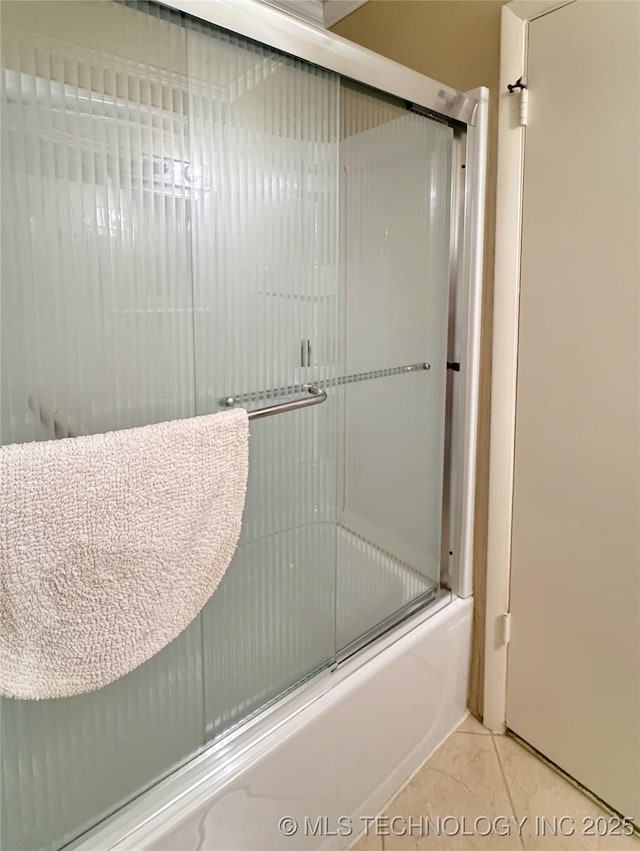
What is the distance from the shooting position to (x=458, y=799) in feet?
4.51

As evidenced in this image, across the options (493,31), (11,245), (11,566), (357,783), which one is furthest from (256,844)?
(493,31)

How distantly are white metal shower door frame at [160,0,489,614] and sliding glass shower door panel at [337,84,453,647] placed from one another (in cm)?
3

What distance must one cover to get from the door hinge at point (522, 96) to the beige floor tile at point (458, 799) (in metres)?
1.66

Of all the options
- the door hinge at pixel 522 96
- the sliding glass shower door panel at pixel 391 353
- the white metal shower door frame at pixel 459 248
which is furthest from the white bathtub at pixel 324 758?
the door hinge at pixel 522 96

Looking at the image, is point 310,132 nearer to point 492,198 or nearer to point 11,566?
point 492,198

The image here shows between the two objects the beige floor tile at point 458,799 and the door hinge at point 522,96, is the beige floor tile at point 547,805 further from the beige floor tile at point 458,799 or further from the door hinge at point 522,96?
the door hinge at point 522,96

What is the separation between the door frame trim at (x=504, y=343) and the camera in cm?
129

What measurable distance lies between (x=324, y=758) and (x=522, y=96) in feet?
5.23

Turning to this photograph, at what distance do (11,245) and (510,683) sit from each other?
1.58 metres

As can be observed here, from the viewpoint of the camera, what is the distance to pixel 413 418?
149cm

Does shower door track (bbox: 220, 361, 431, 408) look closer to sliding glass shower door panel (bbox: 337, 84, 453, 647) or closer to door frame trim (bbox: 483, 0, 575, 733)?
sliding glass shower door panel (bbox: 337, 84, 453, 647)

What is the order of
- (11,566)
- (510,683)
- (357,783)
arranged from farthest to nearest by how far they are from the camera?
1. (510,683)
2. (357,783)
3. (11,566)

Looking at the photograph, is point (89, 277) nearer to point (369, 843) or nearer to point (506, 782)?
point (369, 843)

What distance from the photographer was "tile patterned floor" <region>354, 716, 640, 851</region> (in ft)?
4.16
